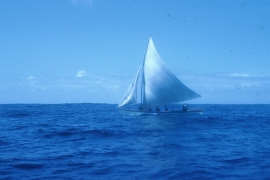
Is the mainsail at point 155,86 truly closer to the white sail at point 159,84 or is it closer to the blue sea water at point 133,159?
the white sail at point 159,84

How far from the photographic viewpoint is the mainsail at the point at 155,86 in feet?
141

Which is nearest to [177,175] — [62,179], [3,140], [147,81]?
[62,179]

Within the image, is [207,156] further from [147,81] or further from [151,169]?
[147,81]

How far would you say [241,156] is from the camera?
15320 mm

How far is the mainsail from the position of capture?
43.0 metres

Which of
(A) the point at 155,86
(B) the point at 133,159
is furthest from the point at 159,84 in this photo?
(B) the point at 133,159

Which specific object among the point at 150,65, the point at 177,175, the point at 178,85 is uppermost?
the point at 150,65

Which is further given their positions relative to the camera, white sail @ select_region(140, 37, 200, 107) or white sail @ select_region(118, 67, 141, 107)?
white sail @ select_region(118, 67, 141, 107)

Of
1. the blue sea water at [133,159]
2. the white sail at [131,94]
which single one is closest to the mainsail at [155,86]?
the white sail at [131,94]

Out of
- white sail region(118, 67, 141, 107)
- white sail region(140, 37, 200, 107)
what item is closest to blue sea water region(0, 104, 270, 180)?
white sail region(140, 37, 200, 107)

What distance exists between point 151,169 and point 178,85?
3182 centimetres

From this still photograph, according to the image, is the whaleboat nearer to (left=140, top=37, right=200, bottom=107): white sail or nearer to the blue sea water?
(left=140, top=37, right=200, bottom=107): white sail

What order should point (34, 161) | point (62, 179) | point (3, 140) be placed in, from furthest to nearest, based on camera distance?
point (3, 140), point (34, 161), point (62, 179)

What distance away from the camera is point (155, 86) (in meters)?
43.1
